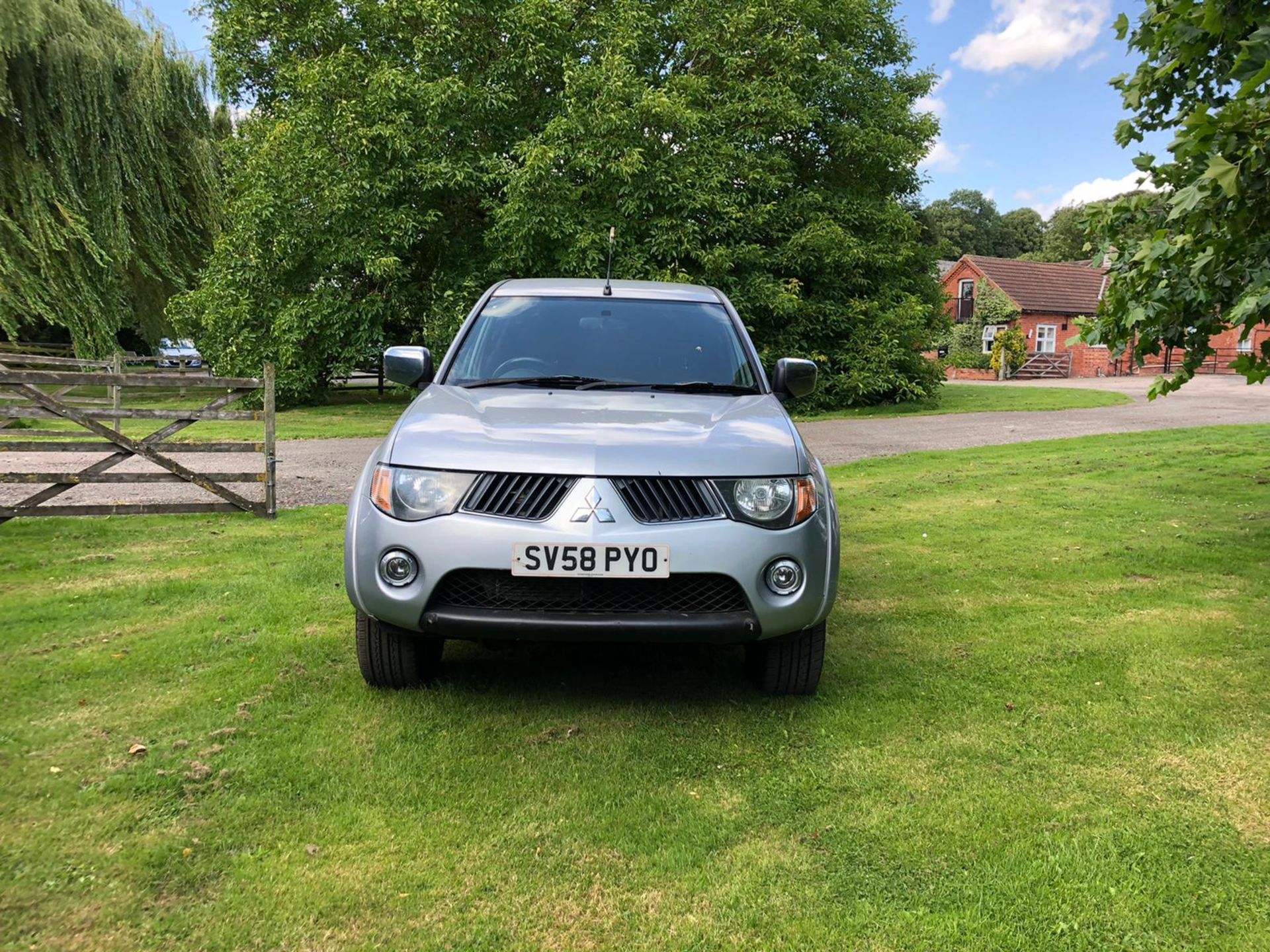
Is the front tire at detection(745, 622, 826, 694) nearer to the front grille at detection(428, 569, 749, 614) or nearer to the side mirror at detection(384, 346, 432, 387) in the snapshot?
the front grille at detection(428, 569, 749, 614)

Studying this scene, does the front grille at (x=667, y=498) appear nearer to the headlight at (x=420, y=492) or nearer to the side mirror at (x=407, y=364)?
the headlight at (x=420, y=492)

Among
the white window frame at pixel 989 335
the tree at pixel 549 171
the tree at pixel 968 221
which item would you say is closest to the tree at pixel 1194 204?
the tree at pixel 549 171

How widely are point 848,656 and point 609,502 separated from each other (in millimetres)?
1858

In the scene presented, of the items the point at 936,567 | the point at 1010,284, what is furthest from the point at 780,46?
the point at 1010,284

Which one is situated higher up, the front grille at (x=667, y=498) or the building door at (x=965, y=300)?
the building door at (x=965, y=300)

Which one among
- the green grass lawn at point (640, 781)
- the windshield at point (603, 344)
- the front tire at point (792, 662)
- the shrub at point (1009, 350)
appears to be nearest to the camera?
the green grass lawn at point (640, 781)

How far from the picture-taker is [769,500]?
340 centimetres

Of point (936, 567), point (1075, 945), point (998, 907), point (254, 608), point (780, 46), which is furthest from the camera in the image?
point (780, 46)

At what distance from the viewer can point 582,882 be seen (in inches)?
98.0

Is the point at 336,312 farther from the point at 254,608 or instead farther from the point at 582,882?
the point at 582,882

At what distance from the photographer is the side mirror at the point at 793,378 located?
464 cm

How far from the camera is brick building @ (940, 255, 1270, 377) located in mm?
47312

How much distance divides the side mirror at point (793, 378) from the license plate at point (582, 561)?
1.76 meters

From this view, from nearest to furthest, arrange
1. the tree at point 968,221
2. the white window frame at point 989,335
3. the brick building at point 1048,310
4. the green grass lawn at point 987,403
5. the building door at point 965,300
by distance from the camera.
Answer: the green grass lawn at point 987,403 < the brick building at point 1048,310 < the white window frame at point 989,335 < the building door at point 965,300 < the tree at point 968,221
